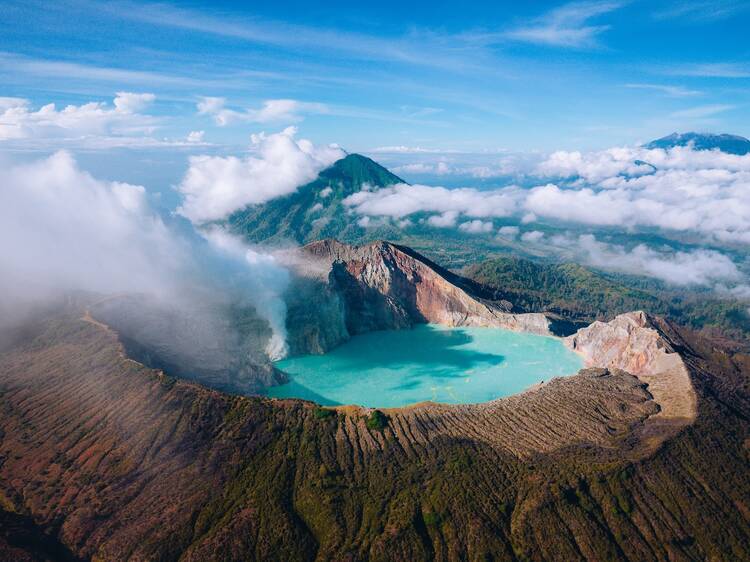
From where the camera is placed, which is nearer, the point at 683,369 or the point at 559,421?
the point at 559,421

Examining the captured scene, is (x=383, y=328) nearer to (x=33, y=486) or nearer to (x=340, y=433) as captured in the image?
(x=340, y=433)

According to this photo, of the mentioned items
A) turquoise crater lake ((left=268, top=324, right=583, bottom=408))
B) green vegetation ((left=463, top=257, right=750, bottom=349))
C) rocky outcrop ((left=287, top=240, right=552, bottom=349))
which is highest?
rocky outcrop ((left=287, top=240, right=552, bottom=349))

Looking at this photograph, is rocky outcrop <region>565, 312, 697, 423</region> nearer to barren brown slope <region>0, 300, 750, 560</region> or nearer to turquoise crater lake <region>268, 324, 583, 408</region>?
barren brown slope <region>0, 300, 750, 560</region>

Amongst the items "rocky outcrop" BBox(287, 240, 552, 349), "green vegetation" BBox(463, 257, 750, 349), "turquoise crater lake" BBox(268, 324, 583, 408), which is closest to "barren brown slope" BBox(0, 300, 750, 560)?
"turquoise crater lake" BBox(268, 324, 583, 408)

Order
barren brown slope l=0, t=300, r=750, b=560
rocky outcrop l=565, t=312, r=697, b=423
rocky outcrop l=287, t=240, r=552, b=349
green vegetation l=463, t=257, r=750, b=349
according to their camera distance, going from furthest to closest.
A: green vegetation l=463, t=257, r=750, b=349 < rocky outcrop l=287, t=240, r=552, b=349 < rocky outcrop l=565, t=312, r=697, b=423 < barren brown slope l=0, t=300, r=750, b=560

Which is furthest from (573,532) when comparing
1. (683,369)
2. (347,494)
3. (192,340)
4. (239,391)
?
(192,340)

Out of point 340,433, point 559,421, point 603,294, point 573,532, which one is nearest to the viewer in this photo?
point 573,532

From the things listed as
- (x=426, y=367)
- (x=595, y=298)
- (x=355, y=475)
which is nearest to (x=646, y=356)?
(x=426, y=367)
